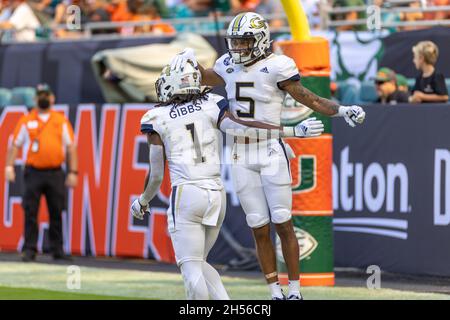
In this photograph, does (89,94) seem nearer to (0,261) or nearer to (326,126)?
(0,261)

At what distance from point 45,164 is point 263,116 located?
6071mm

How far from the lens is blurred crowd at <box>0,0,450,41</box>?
16891 mm

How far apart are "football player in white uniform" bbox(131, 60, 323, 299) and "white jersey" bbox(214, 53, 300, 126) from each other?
6.21 feet

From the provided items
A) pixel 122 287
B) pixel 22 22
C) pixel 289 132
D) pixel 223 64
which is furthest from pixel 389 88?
pixel 22 22

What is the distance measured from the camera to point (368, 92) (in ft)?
52.0

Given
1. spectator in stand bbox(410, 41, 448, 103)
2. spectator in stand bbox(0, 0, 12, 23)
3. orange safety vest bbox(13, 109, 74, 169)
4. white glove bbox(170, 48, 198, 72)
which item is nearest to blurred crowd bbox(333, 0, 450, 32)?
spectator in stand bbox(410, 41, 448, 103)

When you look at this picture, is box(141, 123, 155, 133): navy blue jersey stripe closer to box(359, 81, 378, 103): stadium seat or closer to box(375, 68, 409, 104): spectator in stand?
box(375, 68, 409, 104): spectator in stand

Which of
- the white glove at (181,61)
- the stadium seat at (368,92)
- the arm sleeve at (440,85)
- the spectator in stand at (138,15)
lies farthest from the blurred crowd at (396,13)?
the white glove at (181,61)

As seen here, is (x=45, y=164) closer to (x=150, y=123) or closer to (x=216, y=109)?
(x=150, y=123)

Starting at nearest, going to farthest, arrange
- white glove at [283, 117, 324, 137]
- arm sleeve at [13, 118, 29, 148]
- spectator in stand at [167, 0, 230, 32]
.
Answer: white glove at [283, 117, 324, 137] → arm sleeve at [13, 118, 29, 148] → spectator in stand at [167, 0, 230, 32]

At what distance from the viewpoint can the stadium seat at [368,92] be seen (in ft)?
51.8

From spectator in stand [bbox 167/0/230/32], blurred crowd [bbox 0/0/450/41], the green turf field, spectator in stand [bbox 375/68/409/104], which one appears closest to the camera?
the green turf field

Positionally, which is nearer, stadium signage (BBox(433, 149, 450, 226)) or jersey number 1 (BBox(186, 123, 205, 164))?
jersey number 1 (BBox(186, 123, 205, 164))
